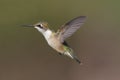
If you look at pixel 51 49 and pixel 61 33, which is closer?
pixel 61 33

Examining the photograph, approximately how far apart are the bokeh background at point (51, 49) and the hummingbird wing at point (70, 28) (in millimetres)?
3729

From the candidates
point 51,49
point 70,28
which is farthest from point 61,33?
point 51,49

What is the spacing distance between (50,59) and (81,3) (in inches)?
53.6

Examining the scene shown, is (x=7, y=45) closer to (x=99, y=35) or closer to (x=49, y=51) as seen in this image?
(x=49, y=51)

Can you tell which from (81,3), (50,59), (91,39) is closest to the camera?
(50,59)

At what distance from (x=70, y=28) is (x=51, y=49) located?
3.78 meters

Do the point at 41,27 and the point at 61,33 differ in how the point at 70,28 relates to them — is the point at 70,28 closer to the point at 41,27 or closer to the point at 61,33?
the point at 61,33

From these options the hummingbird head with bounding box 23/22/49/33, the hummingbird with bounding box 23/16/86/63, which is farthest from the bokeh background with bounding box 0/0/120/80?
the hummingbird head with bounding box 23/22/49/33

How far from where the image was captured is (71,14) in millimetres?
6707

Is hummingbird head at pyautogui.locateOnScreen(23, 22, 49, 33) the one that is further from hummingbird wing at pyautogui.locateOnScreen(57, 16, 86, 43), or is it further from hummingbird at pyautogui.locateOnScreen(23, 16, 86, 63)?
hummingbird wing at pyautogui.locateOnScreen(57, 16, 86, 43)

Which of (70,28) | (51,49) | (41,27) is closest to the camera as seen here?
(41,27)

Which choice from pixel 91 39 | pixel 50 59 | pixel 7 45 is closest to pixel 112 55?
pixel 91 39

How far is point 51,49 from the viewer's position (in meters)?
5.83

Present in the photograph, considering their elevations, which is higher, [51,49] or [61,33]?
[51,49]
